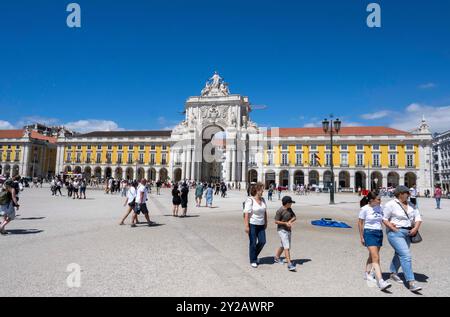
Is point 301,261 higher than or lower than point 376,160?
lower

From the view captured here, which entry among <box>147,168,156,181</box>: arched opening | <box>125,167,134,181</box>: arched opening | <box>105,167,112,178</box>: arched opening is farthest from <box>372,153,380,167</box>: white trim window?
<box>105,167,112,178</box>: arched opening

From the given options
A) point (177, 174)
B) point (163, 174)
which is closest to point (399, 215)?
point (177, 174)

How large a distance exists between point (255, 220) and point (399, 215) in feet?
7.50

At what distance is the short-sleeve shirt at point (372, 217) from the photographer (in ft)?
15.6

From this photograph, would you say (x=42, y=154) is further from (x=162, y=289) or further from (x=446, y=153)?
(x=446, y=153)

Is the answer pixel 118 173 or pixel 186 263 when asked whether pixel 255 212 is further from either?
pixel 118 173

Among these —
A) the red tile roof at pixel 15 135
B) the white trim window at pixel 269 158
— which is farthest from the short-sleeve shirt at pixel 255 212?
the red tile roof at pixel 15 135

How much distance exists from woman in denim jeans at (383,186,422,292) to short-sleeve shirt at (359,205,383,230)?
0.36ft

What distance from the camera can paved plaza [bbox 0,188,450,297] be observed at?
4.34 metres

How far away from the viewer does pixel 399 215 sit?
15.1 ft

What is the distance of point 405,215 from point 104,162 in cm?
7496

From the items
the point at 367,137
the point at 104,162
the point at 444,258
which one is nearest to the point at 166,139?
the point at 104,162

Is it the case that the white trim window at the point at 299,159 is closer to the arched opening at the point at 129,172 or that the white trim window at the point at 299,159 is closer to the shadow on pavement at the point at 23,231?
the arched opening at the point at 129,172
